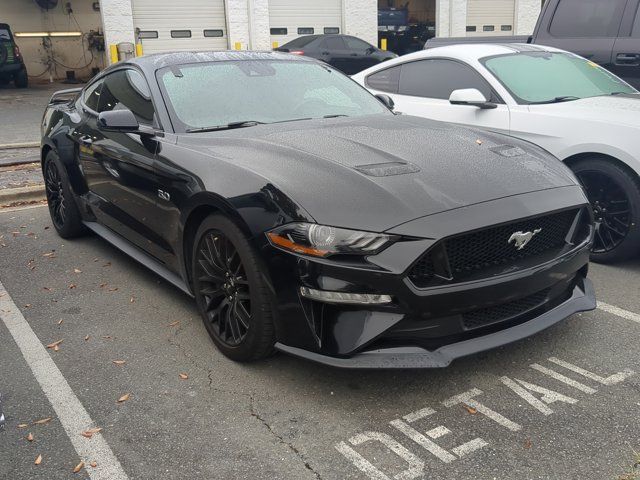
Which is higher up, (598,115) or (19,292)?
Result: (598,115)

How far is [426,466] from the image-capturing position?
2562mm

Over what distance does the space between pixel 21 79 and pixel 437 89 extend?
1771 cm

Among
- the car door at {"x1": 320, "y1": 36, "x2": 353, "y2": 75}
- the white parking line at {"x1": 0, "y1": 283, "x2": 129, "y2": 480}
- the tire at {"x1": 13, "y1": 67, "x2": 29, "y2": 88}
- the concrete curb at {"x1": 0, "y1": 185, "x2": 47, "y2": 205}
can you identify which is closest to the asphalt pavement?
the white parking line at {"x1": 0, "y1": 283, "x2": 129, "y2": 480}

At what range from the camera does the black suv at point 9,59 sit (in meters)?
19.2

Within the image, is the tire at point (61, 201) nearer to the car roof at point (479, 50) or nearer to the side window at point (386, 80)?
the side window at point (386, 80)

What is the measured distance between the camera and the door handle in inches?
269

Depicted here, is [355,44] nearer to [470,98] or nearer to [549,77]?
[549,77]

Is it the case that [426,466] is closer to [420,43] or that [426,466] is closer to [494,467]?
[494,467]

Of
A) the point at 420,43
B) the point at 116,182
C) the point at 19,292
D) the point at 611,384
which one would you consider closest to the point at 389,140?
the point at 611,384

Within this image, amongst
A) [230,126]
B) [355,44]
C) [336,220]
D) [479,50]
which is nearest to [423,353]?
[336,220]

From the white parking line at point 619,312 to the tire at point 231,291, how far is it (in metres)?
2.09

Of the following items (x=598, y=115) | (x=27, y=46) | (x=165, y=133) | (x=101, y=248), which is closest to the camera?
(x=165, y=133)

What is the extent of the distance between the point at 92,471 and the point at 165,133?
2.03 meters

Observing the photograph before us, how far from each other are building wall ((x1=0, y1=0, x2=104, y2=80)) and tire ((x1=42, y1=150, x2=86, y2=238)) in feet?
65.2
